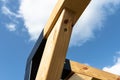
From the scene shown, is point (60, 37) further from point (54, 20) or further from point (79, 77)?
point (79, 77)

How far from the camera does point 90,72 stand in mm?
3775

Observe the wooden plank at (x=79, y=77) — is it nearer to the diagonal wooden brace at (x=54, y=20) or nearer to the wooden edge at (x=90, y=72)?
the wooden edge at (x=90, y=72)

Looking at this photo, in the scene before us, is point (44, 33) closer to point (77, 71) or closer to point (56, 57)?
point (56, 57)

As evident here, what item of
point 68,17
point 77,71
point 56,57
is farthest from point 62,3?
point 77,71

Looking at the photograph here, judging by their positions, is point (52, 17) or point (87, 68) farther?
point (87, 68)

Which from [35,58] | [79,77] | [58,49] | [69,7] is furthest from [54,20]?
[79,77]

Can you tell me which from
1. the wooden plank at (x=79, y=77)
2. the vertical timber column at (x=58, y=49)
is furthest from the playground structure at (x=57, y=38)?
the wooden plank at (x=79, y=77)

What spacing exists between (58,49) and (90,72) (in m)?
1.73

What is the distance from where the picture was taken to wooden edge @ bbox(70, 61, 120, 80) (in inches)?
147

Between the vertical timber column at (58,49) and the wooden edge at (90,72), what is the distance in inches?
59.3

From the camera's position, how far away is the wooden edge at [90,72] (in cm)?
374

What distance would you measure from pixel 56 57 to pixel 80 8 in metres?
0.41

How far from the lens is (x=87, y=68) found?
3799 mm

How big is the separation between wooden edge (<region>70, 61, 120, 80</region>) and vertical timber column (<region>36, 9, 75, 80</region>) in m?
1.51
